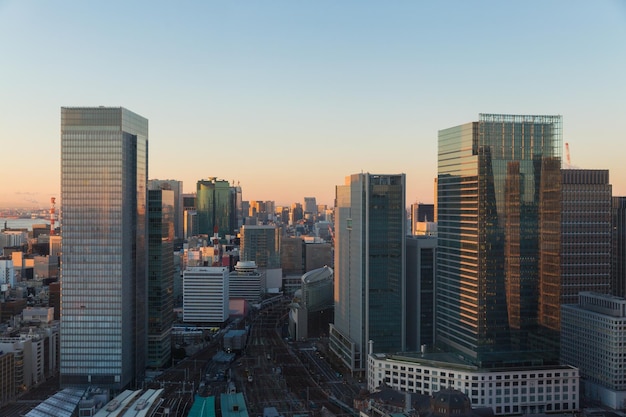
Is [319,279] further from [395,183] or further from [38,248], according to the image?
[38,248]

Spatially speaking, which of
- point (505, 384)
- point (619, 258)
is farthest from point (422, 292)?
point (619, 258)

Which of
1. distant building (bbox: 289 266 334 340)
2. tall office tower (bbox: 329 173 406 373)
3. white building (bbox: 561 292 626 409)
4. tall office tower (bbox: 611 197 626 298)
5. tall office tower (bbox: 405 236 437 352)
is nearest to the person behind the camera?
white building (bbox: 561 292 626 409)

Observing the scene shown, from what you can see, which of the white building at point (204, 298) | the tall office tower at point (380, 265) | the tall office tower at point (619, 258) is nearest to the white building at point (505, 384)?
the tall office tower at point (380, 265)

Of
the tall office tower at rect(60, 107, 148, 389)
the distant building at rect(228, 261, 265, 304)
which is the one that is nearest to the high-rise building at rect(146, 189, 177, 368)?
the tall office tower at rect(60, 107, 148, 389)

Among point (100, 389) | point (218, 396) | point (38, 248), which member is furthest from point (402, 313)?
point (38, 248)

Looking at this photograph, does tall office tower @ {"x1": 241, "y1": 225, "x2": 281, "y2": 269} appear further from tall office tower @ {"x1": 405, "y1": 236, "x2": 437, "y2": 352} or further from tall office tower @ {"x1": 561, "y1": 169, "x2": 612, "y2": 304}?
tall office tower @ {"x1": 561, "y1": 169, "x2": 612, "y2": 304}
